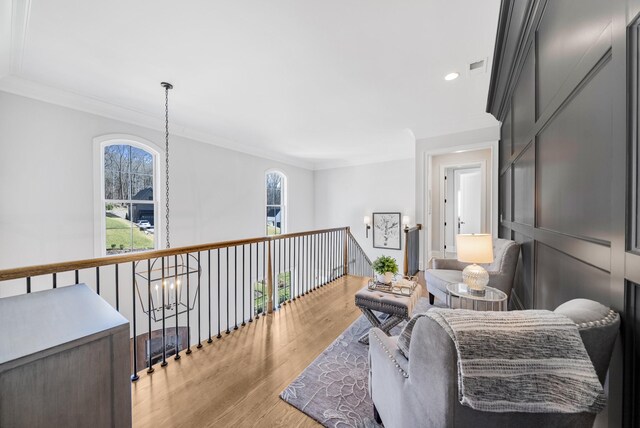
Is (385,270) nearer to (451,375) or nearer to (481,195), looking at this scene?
(451,375)

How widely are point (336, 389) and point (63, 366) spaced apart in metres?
1.55

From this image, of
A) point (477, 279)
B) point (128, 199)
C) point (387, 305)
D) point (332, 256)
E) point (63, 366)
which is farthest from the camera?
point (332, 256)

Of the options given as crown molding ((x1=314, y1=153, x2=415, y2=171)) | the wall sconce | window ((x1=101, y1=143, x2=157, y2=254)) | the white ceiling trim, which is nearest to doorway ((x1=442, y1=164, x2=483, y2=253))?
crown molding ((x1=314, y1=153, x2=415, y2=171))

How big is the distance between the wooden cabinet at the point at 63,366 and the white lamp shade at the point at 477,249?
7.34ft

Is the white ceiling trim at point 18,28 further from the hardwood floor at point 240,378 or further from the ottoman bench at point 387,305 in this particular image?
the ottoman bench at point 387,305

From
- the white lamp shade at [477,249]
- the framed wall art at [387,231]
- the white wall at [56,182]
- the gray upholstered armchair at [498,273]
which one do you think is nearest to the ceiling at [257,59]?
the white wall at [56,182]

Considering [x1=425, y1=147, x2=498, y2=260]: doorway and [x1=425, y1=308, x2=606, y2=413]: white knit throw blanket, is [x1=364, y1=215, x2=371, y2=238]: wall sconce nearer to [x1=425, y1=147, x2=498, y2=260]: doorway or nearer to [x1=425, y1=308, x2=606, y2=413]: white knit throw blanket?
[x1=425, y1=147, x2=498, y2=260]: doorway

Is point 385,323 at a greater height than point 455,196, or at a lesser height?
lesser

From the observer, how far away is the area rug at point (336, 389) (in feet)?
5.03

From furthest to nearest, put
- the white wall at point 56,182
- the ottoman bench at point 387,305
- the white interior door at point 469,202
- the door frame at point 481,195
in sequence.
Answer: the white interior door at point 469,202, the door frame at point 481,195, the white wall at point 56,182, the ottoman bench at point 387,305

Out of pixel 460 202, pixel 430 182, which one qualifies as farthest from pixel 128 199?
pixel 460 202

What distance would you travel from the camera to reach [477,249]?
1946mm

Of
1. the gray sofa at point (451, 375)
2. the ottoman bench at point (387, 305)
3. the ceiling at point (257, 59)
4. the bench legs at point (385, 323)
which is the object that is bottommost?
the bench legs at point (385, 323)

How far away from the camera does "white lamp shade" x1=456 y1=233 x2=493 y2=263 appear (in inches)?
76.2
